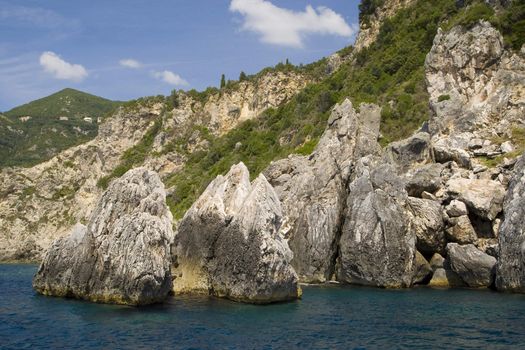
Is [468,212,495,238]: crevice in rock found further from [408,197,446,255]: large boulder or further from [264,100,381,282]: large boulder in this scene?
[264,100,381,282]: large boulder

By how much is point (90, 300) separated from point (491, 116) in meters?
39.0

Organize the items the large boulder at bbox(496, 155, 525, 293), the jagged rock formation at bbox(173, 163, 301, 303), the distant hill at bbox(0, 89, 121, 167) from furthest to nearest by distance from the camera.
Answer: the distant hill at bbox(0, 89, 121, 167)
the large boulder at bbox(496, 155, 525, 293)
the jagged rock formation at bbox(173, 163, 301, 303)

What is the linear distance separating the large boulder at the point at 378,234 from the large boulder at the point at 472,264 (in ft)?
10.7

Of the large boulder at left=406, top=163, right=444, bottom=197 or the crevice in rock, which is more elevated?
the large boulder at left=406, top=163, right=444, bottom=197

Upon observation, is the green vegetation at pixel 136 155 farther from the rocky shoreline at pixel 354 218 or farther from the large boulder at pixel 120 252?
the large boulder at pixel 120 252

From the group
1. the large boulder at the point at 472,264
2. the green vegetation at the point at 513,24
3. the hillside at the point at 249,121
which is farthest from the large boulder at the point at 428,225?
the green vegetation at the point at 513,24

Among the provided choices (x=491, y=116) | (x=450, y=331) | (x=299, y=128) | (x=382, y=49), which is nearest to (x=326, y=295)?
(x=450, y=331)

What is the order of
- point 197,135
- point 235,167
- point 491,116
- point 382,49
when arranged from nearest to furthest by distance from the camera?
point 235,167
point 491,116
point 382,49
point 197,135

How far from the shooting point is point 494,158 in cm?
4250

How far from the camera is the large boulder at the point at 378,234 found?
38.4m

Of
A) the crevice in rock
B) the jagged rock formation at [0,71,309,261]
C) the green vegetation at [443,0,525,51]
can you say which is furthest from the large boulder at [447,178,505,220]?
the jagged rock formation at [0,71,309,261]

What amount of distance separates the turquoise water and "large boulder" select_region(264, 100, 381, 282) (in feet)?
26.3

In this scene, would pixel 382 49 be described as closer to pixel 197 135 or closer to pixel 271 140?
pixel 271 140

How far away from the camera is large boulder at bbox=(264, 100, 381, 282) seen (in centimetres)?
4216
